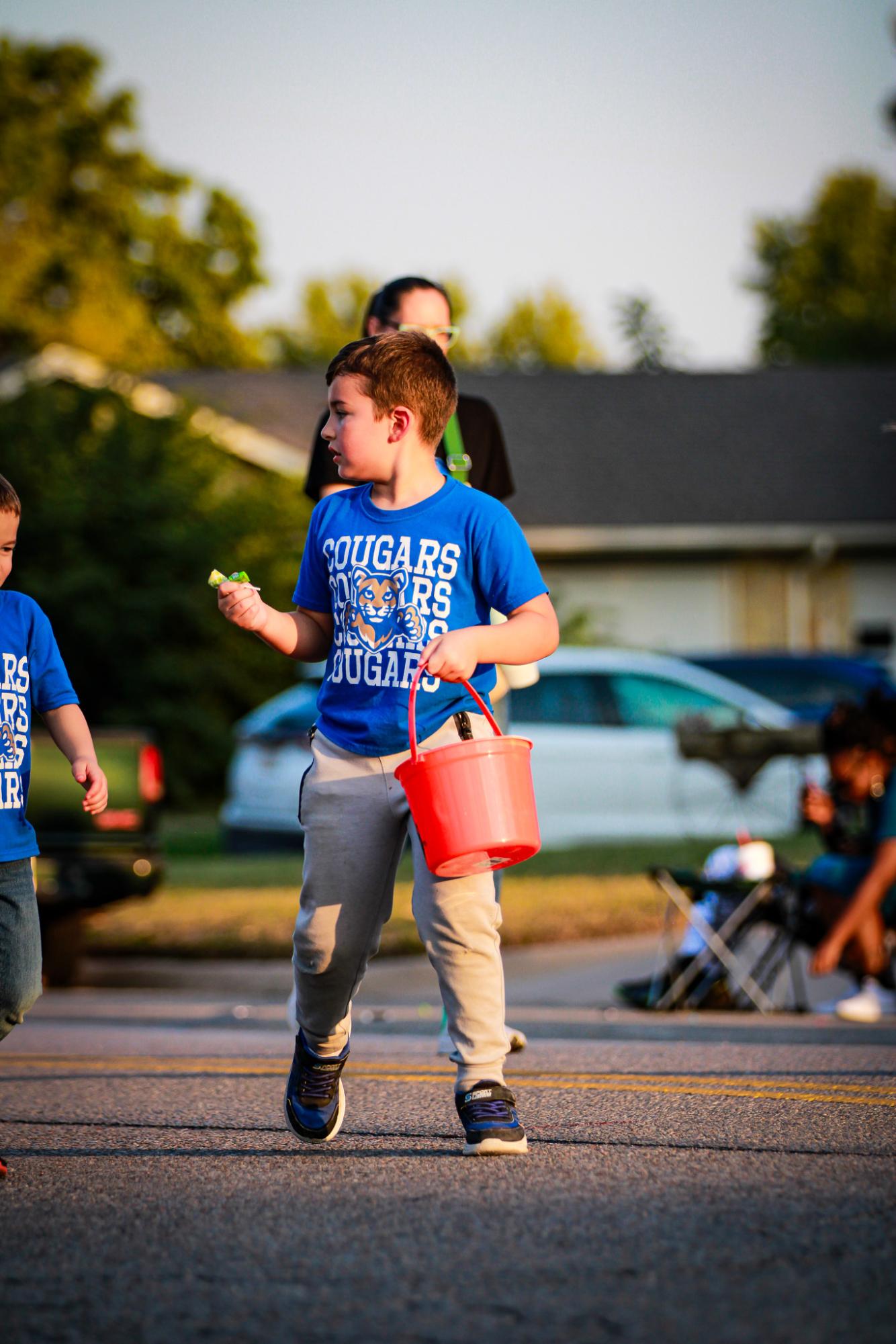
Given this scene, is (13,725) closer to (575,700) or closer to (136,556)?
(575,700)

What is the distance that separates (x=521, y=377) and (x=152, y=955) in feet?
64.1

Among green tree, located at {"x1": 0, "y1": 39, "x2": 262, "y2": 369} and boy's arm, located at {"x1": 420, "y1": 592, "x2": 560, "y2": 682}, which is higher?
green tree, located at {"x1": 0, "y1": 39, "x2": 262, "y2": 369}

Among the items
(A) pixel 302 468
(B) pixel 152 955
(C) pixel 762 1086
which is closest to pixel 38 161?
(A) pixel 302 468

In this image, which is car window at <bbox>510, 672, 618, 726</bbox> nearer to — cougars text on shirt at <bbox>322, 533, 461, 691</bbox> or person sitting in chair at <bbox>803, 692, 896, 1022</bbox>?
person sitting in chair at <bbox>803, 692, 896, 1022</bbox>

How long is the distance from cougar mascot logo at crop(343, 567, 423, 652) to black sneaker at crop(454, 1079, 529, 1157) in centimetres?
96

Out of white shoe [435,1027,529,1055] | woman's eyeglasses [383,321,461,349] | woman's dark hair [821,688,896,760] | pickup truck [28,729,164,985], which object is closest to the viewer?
white shoe [435,1027,529,1055]

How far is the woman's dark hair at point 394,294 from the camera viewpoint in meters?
5.33

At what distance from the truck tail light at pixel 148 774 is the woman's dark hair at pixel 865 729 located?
3701mm

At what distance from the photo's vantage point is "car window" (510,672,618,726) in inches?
576

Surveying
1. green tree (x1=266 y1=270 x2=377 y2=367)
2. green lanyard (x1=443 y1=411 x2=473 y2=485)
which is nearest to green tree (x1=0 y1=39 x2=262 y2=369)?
green tree (x1=266 y1=270 x2=377 y2=367)

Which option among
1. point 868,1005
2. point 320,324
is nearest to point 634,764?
point 868,1005

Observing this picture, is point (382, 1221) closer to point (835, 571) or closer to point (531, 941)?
point (531, 941)

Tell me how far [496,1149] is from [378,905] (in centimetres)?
56

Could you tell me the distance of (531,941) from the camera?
9.62 meters
